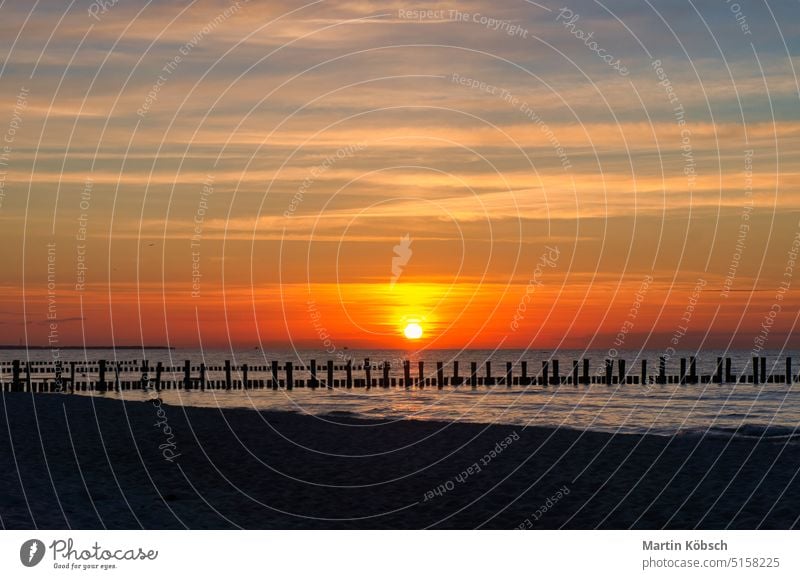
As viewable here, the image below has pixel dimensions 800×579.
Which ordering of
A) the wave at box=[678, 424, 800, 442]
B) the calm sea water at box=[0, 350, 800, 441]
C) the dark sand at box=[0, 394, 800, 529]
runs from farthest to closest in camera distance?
the calm sea water at box=[0, 350, 800, 441] < the wave at box=[678, 424, 800, 442] < the dark sand at box=[0, 394, 800, 529]

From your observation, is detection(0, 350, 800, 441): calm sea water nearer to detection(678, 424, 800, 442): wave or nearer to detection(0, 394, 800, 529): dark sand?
detection(678, 424, 800, 442): wave

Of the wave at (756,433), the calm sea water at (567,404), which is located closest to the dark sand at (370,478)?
the wave at (756,433)

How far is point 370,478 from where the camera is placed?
23438 millimetres

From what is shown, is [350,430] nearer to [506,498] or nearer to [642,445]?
[642,445]

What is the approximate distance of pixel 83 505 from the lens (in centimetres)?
1852

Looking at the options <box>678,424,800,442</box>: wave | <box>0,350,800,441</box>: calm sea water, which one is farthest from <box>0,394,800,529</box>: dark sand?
<box>0,350,800,441</box>: calm sea water

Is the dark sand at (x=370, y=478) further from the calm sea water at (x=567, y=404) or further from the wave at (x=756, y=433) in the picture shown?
the calm sea water at (x=567, y=404)

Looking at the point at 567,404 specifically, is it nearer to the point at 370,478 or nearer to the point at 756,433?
the point at 756,433

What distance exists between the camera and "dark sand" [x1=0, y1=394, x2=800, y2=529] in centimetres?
1900

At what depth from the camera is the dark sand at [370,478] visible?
19.0m

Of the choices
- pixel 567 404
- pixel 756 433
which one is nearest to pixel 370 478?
pixel 756 433

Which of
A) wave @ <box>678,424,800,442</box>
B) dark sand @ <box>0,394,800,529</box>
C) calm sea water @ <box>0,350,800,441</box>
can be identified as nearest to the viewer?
dark sand @ <box>0,394,800,529</box>
